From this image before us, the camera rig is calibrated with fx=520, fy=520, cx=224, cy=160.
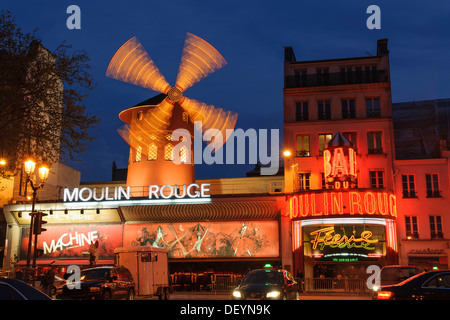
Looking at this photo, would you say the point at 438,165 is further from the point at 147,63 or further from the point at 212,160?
the point at 147,63

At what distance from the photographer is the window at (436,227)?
27453 millimetres

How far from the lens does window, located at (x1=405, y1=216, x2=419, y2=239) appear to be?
27.8m

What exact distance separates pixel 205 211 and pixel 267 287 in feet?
52.7

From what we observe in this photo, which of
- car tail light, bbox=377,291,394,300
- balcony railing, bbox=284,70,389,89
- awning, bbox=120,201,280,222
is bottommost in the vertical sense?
car tail light, bbox=377,291,394,300

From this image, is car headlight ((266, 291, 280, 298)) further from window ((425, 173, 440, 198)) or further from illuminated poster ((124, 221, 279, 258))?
window ((425, 173, 440, 198))

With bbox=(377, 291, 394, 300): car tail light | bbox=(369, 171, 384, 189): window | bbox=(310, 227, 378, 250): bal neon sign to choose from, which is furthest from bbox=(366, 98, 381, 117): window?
bbox=(377, 291, 394, 300): car tail light

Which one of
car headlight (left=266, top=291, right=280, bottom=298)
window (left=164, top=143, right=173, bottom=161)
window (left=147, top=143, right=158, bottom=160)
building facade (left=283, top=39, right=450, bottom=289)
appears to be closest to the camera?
car headlight (left=266, top=291, right=280, bottom=298)

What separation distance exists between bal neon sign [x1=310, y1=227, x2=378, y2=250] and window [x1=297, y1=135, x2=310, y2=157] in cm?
456

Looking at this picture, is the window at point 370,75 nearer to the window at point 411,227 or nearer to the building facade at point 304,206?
the building facade at point 304,206

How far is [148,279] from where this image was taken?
1836 cm

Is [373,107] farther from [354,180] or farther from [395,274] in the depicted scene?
[395,274]

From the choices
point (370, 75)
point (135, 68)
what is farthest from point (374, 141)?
point (135, 68)

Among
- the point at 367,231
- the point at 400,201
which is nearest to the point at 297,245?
the point at 367,231

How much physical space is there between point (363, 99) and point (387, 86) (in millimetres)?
1481
